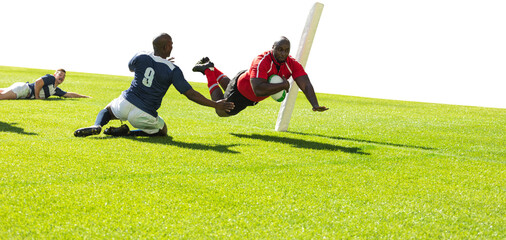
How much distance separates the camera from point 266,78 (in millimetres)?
6594

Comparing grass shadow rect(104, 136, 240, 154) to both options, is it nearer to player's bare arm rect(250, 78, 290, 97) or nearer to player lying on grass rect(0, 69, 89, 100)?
player's bare arm rect(250, 78, 290, 97)

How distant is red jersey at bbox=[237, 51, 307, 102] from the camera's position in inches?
261

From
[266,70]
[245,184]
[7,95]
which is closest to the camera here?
[245,184]

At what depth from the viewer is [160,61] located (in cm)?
606

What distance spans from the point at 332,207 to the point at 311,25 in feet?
14.6

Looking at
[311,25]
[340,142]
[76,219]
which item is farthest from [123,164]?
[311,25]

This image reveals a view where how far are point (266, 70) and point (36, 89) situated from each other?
7.26m

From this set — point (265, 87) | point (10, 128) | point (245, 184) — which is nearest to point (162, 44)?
point (265, 87)

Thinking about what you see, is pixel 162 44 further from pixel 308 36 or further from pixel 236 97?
pixel 308 36

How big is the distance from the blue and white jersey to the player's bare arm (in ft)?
3.30

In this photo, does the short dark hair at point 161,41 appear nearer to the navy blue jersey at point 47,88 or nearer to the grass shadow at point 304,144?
the grass shadow at point 304,144

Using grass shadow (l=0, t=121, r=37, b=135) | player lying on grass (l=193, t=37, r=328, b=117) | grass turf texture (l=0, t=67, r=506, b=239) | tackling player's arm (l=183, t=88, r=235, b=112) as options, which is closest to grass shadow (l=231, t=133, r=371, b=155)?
grass turf texture (l=0, t=67, r=506, b=239)

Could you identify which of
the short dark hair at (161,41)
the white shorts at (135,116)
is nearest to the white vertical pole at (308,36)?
the short dark hair at (161,41)

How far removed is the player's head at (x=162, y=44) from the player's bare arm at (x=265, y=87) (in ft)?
4.20
